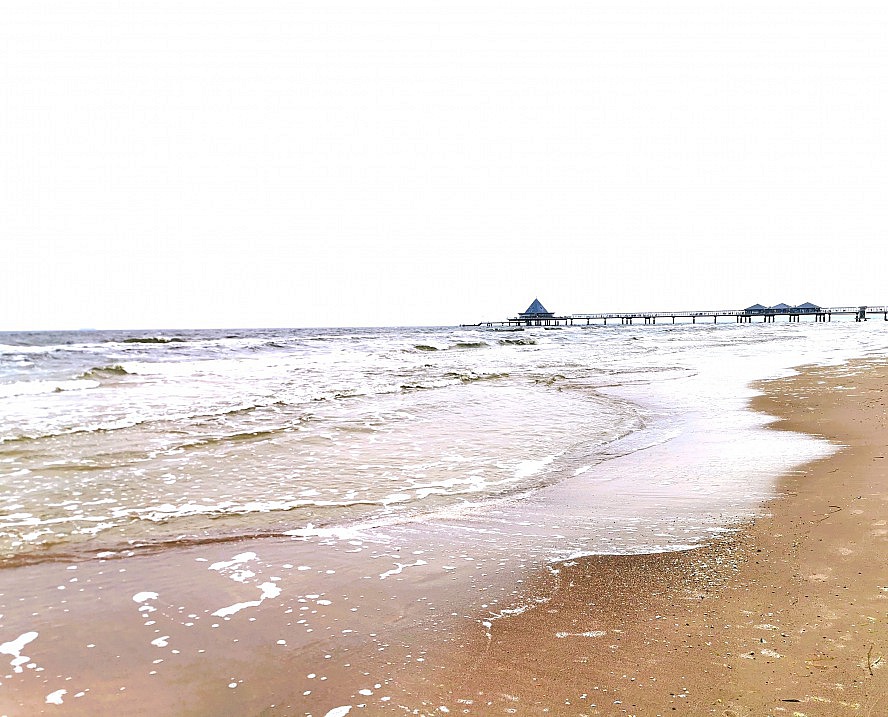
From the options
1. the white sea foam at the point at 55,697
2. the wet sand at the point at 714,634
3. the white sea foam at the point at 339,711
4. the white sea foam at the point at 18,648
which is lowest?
the white sea foam at the point at 18,648

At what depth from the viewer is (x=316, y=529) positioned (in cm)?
506

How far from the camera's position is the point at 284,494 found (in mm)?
6160

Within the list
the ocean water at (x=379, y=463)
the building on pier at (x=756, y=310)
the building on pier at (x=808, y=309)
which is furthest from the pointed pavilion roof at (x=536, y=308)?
A: the ocean water at (x=379, y=463)

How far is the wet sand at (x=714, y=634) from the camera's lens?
7.99 ft

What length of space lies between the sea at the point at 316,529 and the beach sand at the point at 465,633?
0.06 ft

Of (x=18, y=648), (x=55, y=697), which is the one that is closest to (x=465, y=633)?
(x=55, y=697)

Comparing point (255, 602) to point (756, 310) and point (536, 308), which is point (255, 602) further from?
point (756, 310)

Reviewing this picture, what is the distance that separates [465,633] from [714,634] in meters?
1.17

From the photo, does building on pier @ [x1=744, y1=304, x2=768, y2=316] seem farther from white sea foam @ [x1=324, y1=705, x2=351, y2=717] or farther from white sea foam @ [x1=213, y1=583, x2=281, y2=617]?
white sea foam @ [x1=324, y1=705, x2=351, y2=717]

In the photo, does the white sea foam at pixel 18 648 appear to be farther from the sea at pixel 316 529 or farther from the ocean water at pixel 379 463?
the ocean water at pixel 379 463

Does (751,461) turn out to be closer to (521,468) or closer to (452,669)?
(521,468)

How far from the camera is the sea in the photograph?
9.35ft

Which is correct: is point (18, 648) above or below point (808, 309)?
below

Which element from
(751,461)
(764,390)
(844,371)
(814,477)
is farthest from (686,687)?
(844,371)
